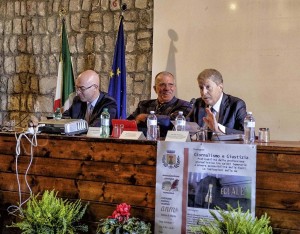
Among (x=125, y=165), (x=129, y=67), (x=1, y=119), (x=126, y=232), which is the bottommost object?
(x=126, y=232)

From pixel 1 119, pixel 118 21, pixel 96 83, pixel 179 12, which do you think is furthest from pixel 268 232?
pixel 1 119

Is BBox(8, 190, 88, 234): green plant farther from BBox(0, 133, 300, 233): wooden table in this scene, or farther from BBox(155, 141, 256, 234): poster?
BBox(155, 141, 256, 234): poster

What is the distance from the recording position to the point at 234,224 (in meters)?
1.99

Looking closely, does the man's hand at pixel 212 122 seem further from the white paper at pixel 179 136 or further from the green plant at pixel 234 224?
the green plant at pixel 234 224

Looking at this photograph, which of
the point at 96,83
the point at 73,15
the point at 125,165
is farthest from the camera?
the point at 73,15

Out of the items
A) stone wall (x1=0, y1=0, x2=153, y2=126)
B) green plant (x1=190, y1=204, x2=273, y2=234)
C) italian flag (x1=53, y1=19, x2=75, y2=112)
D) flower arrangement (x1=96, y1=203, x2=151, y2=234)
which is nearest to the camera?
green plant (x1=190, y1=204, x2=273, y2=234)

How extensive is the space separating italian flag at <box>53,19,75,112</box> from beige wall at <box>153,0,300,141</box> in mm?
1008

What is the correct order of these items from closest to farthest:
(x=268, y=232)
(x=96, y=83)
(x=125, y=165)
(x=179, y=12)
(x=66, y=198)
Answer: (x=268, y=232), (x=125, y=165), (x=66, y=198), (x=96, y=83), (x=179, y=12)

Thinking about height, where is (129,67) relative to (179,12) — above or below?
below

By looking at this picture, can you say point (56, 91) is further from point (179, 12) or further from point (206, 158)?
point (206, 158)

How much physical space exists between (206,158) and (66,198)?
88 cm

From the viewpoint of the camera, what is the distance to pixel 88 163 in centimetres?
250

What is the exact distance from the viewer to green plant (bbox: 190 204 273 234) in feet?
6.37

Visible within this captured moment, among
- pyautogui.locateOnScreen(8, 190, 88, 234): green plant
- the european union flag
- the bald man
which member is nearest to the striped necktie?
the bald man
